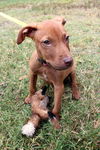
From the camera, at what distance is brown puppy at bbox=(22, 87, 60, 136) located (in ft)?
9.39

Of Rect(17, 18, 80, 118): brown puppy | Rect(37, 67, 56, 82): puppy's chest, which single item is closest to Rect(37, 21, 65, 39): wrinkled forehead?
Rect(17, 18, 80, 118): brown puppy

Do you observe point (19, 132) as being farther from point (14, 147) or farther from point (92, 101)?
point (92, 101)

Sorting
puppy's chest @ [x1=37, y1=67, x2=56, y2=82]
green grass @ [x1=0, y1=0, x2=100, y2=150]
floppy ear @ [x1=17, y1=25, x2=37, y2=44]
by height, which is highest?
floppy ear @ [x1=17, y1=25, x2=37, y2=44]

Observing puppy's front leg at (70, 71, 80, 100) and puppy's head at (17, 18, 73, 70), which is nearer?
puppy's head at (17, 18, 73, 70)

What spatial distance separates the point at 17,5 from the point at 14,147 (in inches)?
428

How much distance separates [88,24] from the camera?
7285 millimetres

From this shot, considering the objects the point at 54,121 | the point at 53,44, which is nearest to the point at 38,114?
the point at 54,121

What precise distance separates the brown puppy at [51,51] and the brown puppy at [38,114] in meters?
0.14

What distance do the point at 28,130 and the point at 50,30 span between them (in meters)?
1.14

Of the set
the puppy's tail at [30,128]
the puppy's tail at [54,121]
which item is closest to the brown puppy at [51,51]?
the puppy's tail at [54,121]

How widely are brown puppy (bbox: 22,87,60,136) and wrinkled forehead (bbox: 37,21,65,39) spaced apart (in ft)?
2.78

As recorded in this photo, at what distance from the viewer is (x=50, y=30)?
9.22 feet

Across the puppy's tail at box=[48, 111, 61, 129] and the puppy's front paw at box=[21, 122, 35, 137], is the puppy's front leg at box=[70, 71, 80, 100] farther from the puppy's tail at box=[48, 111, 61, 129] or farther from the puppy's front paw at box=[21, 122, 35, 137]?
the puppy's front paw at box=[21, 122, 35, 137]

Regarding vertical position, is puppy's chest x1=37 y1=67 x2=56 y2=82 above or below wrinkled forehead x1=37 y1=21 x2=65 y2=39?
below
